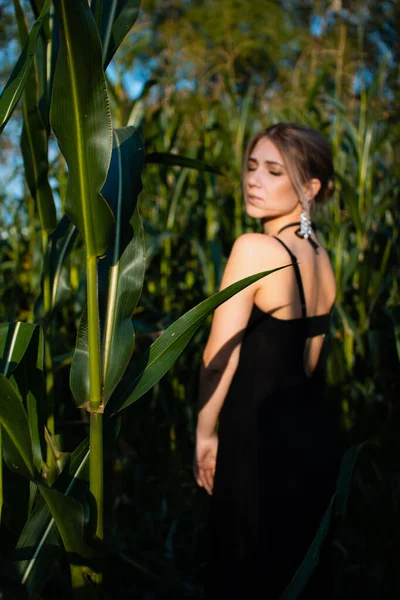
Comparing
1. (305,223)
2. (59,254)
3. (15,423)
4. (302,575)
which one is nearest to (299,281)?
(305,223)

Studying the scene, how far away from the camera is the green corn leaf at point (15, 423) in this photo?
70cm

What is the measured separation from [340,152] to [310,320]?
45.7 inches

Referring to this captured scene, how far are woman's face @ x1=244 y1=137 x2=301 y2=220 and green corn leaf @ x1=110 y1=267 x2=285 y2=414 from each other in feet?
2.08

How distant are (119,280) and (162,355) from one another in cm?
12

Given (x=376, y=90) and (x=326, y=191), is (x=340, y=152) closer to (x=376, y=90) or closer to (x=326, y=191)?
(x=376, y=90)

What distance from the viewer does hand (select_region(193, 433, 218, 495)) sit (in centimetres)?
134

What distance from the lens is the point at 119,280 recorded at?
0.83 m

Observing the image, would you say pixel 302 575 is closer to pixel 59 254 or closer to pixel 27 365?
pixel 27 365

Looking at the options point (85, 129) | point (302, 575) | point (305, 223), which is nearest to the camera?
point (85, 129)

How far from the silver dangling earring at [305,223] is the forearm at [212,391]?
0.32 metres

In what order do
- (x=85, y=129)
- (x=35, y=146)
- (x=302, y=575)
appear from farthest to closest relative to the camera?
(x=35, y=146)
(x=302, y=575)
(x=85, y=129)

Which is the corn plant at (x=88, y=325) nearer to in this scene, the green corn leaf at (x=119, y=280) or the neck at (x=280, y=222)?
the green corn leaf at (x=119, y=280)

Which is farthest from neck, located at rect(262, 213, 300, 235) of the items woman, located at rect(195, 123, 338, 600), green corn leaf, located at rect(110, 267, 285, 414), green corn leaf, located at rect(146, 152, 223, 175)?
green corn leaf, located at rect(110, 267, 285, 414)

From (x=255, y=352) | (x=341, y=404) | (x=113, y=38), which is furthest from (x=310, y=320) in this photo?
(x=341, y=404)
